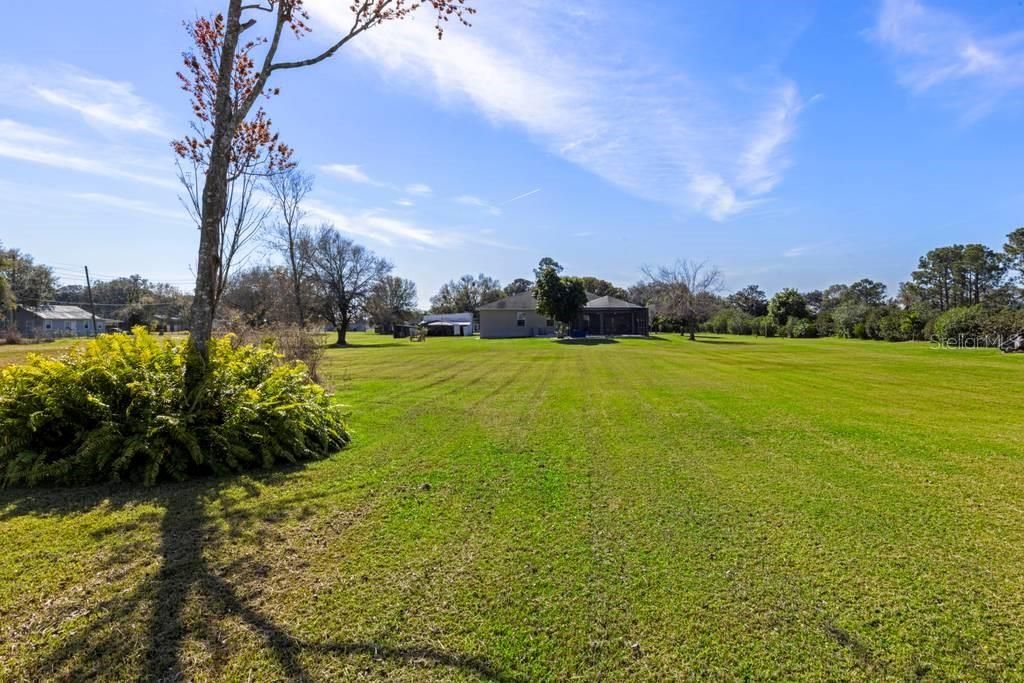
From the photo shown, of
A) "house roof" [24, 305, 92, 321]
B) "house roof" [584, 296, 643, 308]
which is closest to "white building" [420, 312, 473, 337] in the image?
"house roof" [584, 296, 643, 308]

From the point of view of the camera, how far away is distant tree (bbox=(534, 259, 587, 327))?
39969mm

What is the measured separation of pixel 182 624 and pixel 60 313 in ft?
261

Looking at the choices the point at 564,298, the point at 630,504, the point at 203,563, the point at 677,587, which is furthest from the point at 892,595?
the point at 564,298

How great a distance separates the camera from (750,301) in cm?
7431

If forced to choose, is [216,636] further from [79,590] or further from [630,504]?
[630,504]

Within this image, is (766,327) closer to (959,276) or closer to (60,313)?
(959,276)

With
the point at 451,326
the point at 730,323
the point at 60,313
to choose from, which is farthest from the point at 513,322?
the point at 60,313

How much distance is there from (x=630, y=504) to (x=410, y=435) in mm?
3651

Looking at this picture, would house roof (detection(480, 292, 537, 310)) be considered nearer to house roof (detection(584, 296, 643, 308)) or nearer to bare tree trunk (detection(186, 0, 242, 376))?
house roof (detection(584, 296, 643, 308))

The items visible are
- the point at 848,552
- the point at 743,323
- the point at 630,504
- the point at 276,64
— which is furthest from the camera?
the point at 743,323

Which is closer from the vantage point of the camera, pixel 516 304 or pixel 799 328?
pixel 799 328

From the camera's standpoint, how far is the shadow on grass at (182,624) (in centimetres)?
225

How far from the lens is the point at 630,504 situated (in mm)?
4324

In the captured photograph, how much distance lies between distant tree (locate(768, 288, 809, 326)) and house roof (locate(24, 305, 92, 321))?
82774mm
